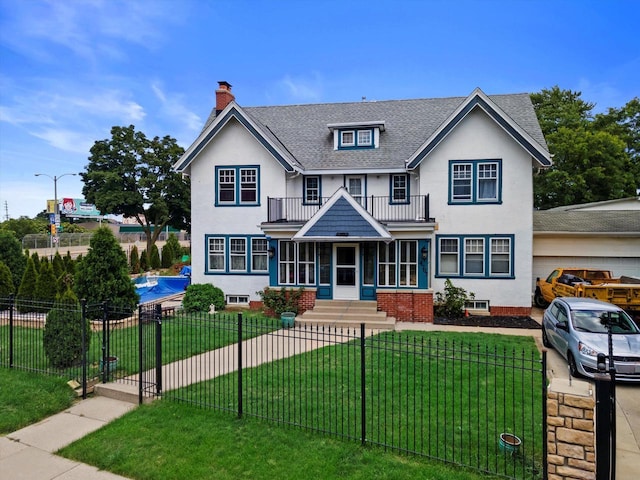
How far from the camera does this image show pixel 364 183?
1852 centimetres

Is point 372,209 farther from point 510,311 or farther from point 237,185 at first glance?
point 510,311

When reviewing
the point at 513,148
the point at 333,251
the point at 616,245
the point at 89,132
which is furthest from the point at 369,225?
the point at 89,132

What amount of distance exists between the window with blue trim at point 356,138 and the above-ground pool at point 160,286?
463 inches

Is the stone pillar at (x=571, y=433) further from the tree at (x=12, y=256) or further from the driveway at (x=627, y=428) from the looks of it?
the tree at (x=12, y=256)

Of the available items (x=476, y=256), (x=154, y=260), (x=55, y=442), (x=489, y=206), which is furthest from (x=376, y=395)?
(x=154, y=260)

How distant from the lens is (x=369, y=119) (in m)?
21.1

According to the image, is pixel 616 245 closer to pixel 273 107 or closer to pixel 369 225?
pixel 369 225

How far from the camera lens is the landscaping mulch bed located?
14.9 m

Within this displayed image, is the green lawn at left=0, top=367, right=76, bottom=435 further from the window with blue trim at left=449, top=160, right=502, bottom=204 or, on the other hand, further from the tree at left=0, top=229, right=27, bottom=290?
the window with blue trim at left=449, top=160, right=502, bottom=204

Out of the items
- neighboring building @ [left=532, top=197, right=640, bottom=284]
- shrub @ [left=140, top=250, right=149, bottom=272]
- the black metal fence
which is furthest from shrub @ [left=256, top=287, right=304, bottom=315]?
shrub @ [left=140, top=250, right=149, bottom=272]

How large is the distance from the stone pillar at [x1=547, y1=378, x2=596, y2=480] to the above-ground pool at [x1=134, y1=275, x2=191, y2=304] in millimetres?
20947

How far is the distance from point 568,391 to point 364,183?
1455 cm

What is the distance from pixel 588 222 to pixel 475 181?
7.30 meters

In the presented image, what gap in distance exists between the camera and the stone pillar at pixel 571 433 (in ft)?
14.8
